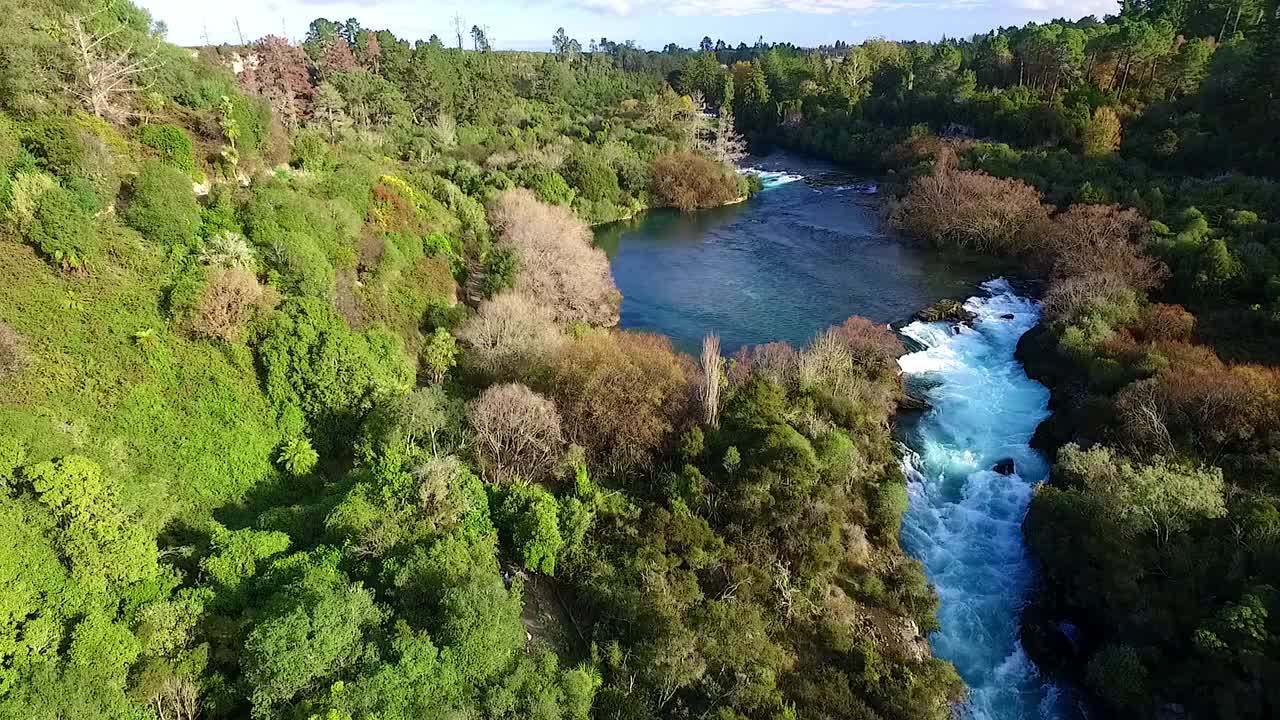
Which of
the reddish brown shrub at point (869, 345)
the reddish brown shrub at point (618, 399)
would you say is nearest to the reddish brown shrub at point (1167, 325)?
the reddish brown shrub at point (869, 345)

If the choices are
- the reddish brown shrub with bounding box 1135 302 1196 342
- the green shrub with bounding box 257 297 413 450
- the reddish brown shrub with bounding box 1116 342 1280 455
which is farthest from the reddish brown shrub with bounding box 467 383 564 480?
the reddish brown shrub with bounding box 1135 302 1196 342

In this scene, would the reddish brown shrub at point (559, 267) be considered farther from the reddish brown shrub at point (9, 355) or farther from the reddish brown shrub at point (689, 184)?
the reddish brown shrub at point (689, 184)

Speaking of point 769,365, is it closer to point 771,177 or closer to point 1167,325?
point 1167,325

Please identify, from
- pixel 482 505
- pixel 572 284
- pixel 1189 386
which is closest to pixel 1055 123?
pixel 1189 386

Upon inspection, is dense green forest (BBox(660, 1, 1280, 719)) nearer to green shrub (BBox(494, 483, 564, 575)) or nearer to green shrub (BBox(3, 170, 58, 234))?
green shrub (BBox(494, 483, 564, 575))

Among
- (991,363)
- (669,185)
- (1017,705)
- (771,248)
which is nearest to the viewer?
(1017,705)

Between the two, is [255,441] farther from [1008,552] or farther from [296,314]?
A: [1008,552]
